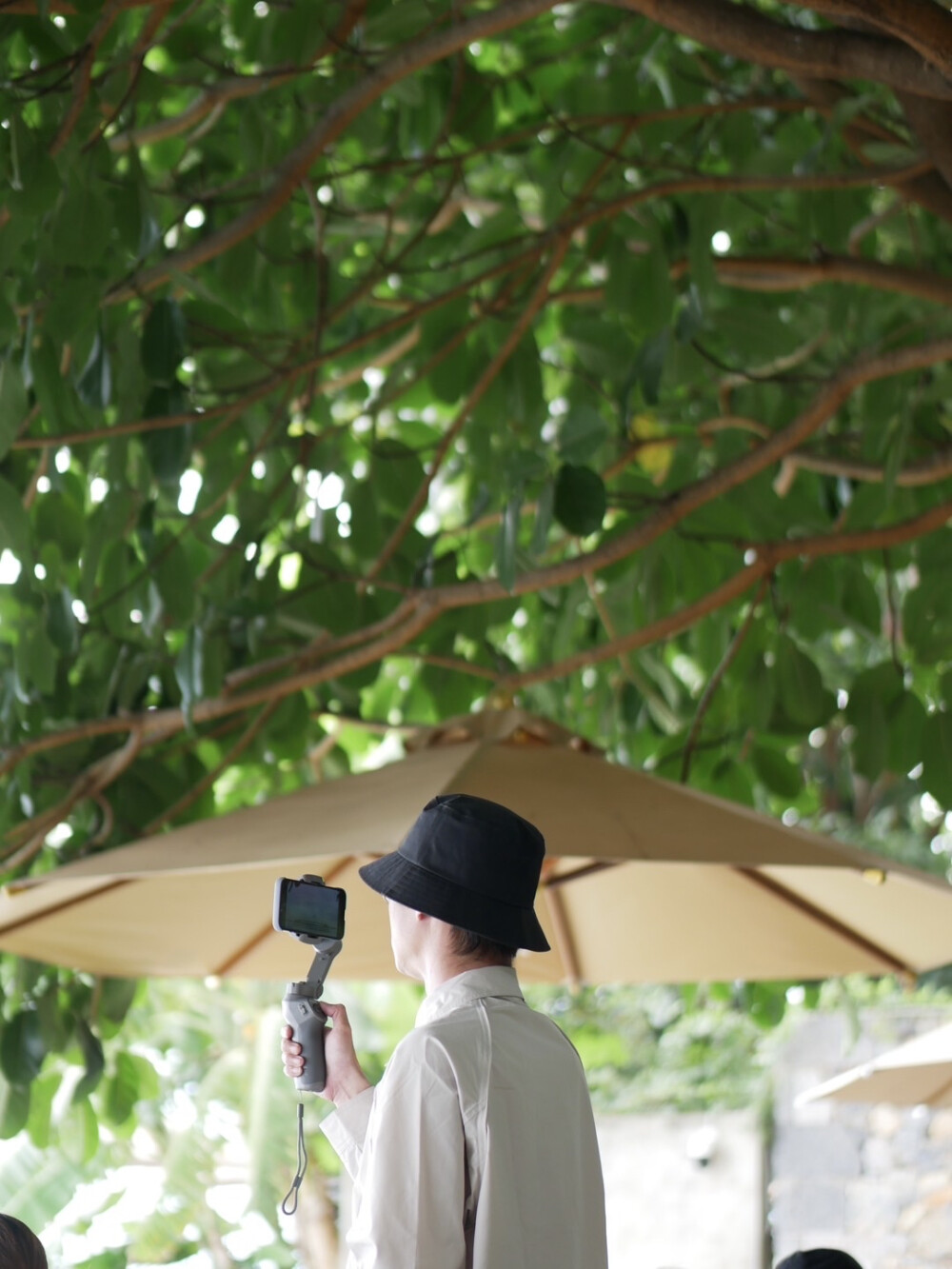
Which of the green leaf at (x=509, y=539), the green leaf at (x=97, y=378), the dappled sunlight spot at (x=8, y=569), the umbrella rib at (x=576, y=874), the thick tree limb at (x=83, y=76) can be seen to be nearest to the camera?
the thick tree limb at (x=83, y=76)

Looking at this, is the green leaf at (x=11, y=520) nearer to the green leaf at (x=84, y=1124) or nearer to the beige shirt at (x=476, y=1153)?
the beige shirt at (x=476, y=1153)

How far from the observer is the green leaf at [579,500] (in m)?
2.17

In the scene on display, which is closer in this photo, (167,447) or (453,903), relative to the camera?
(453,903)

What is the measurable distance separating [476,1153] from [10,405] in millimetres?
1131

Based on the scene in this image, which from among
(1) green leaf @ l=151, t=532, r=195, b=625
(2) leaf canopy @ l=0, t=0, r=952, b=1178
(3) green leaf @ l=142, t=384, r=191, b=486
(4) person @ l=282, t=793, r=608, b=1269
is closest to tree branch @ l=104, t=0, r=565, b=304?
(2) leaf canopy @ l=0, t=0, r=952, b=1178

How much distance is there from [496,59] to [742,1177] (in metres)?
6.83

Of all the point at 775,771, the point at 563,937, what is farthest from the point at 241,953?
the point at 775,771

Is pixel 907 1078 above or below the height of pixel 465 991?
below

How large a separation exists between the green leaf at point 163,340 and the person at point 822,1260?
62.8 inches

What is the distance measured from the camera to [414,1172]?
125cm

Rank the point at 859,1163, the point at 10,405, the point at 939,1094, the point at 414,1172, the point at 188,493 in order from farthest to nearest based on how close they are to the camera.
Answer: the point at 859,1163 → the point at 939,1094 → the point at 188,493 → the point at 10,405 → the point at 414,1172

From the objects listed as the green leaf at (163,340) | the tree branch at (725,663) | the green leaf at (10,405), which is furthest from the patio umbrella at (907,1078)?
the green leaf at (10,405)

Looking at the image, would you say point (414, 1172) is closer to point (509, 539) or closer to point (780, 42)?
A: point (509, 539)

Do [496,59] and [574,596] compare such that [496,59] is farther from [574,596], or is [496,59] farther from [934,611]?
[934,611]
